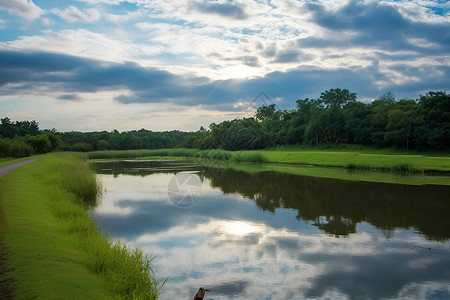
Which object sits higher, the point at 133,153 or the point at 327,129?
the point at 327,129

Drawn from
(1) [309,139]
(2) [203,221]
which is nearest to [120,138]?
(1) [309,139]

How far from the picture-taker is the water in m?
7.75

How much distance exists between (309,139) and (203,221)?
203 feet

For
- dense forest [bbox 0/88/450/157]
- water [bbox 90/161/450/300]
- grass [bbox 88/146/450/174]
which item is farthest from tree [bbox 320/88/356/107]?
water [bbox 90/161/450/300]

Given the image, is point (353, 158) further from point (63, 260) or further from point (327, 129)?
point (63, 260)

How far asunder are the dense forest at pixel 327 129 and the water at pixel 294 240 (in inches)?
1170

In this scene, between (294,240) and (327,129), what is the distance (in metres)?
60.4

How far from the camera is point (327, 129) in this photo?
68.5 metres

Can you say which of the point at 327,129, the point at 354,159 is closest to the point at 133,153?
the point at 327,129

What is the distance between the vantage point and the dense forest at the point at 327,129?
152ft

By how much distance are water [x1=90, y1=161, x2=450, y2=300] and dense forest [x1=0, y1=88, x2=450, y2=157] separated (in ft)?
97.5

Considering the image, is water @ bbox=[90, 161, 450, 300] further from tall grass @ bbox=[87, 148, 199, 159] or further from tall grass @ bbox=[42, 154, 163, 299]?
tall grass @ bbox=[87, 148, 199, 159]

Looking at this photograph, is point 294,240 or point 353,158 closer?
point 294,240

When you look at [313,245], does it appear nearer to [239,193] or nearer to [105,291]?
[105,291]
